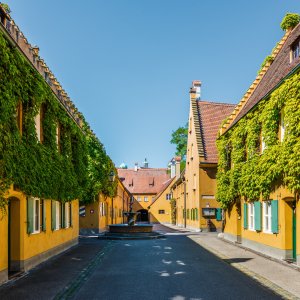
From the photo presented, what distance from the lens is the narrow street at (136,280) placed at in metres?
10.6

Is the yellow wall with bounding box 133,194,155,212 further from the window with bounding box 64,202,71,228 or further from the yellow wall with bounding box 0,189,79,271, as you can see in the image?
the yellow wall with bounding box 0,189,79,271

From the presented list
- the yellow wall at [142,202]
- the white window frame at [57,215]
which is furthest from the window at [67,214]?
the yellow wall at [142,202]

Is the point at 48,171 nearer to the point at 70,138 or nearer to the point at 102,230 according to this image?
the point at 70,138

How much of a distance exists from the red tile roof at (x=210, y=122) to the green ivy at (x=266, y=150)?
12965 millimetres

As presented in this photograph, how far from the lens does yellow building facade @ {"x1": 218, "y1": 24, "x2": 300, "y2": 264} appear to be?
1574 centimetres

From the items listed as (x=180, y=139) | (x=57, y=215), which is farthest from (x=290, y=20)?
(x=180, y=139)

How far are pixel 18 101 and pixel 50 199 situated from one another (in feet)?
18.2

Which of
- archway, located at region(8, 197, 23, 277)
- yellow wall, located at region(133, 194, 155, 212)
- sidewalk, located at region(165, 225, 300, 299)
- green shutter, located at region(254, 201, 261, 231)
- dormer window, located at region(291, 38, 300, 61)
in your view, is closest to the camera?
sidewalk, located at region(165, 225, 300, 299)

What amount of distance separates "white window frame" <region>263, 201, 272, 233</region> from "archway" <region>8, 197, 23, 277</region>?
32.2ft

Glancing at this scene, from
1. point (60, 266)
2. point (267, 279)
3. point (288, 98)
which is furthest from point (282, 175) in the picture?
point (60, 266)

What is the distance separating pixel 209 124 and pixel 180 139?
1960cm

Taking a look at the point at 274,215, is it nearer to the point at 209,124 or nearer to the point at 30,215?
the point at 30,215

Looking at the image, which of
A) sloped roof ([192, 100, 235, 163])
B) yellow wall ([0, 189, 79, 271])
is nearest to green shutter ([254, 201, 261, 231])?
yellow wall ([0, 189, 79, 271])

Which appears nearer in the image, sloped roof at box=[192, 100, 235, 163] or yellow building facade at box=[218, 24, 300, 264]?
yellow building facade at box=[218, 24, 300, 264]
